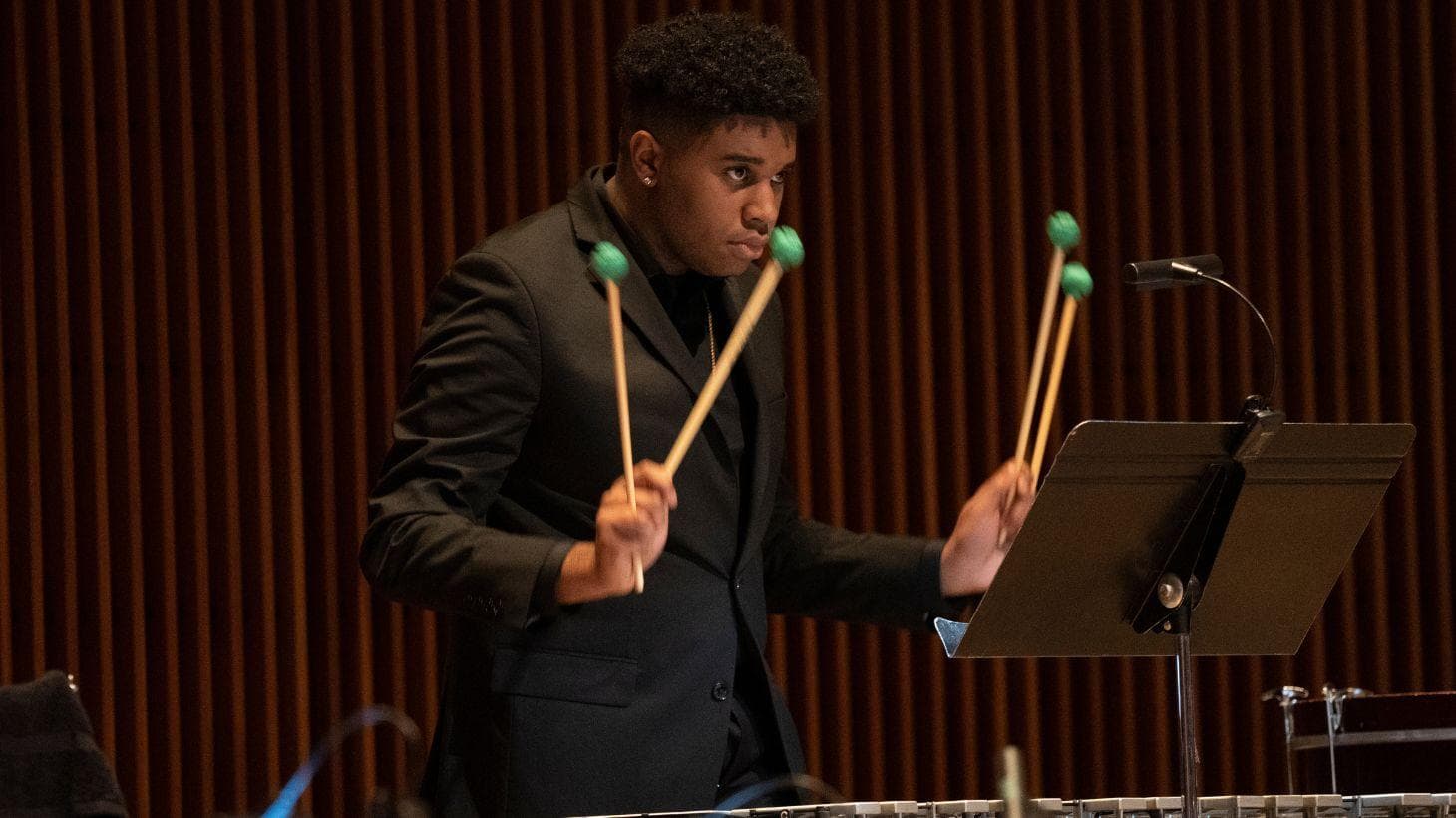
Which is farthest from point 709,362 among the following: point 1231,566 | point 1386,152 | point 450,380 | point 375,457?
point 1386,152

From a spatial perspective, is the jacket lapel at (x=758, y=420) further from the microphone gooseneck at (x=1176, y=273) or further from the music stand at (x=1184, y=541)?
the microphone gooseneck at (x=1176, y=273)

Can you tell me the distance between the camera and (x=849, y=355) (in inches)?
170

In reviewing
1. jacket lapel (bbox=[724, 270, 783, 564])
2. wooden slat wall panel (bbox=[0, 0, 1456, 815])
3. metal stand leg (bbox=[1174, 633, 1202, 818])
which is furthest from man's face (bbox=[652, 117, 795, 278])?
wooden slat wall panel (bbox=[0, 0, 1456, 815])

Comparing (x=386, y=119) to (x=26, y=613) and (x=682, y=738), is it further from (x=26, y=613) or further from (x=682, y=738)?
(x=682, y=738)

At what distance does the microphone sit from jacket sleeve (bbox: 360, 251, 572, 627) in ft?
2.16

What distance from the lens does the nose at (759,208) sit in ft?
7.50

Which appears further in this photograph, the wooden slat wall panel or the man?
the wooden slat wall panel

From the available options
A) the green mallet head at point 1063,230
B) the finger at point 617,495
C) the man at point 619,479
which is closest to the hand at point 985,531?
the man at point 619,479

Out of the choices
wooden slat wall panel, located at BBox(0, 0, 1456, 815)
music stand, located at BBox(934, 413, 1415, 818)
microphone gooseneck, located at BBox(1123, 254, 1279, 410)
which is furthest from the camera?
wooden slat wall panel, located at BBox(0, 0, 1456, 815)

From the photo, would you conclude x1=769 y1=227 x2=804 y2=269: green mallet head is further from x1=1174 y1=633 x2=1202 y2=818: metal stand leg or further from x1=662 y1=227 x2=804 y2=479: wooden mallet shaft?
x1=1174 y1=633 x2=1202 y2=818: metal stand leg

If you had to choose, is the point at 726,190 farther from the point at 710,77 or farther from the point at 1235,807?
the point at 1235,807

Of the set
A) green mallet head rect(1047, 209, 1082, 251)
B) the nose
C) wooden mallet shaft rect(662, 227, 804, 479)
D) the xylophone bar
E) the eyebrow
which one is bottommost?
the xylophone bar

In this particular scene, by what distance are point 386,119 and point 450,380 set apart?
2089mm

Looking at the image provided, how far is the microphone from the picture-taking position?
226 cm
